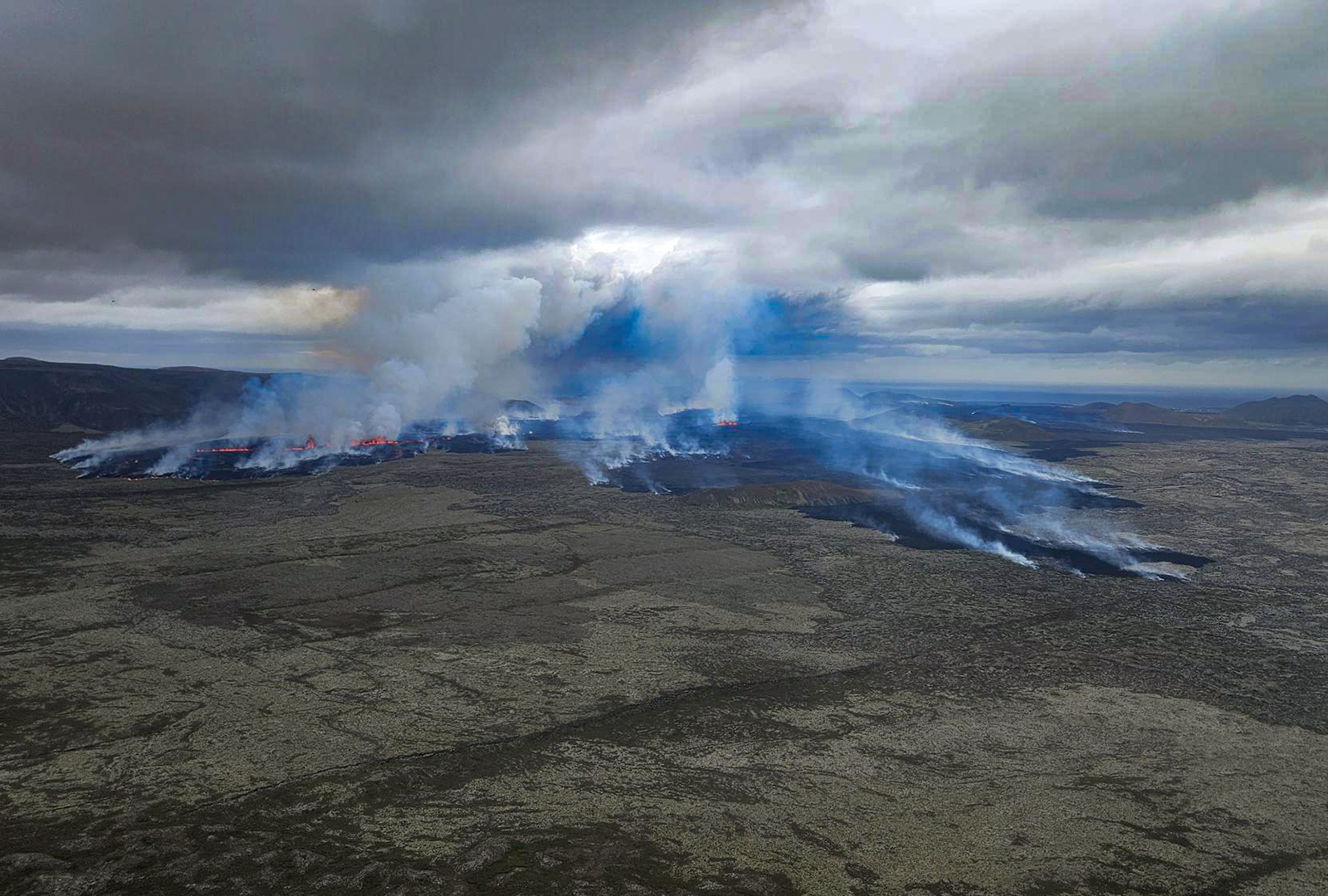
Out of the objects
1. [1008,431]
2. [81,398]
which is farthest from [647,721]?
[81,398]

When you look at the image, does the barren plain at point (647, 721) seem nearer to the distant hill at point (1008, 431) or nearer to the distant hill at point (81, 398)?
the distant hill at point (1008, 431)

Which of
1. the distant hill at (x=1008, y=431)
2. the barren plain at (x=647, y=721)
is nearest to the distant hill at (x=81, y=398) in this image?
the barren plain at (x=647, y=721)

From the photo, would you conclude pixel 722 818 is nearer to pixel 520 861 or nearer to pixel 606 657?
pixel 520 861

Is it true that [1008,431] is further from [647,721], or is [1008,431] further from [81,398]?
[81,398]

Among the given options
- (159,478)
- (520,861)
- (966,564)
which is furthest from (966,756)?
(159,478)

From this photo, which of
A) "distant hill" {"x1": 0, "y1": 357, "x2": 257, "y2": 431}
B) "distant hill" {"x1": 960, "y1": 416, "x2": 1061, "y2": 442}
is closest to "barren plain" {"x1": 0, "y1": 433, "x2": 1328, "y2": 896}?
"distant hill" {"x1": 960, "y1": 416, "x2": 1061, "y2": 442}

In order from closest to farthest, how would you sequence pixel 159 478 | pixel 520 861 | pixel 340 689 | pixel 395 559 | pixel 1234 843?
pixel 520 861
pixel 1234 843
pixel 340 689
pixel 395 559
pixel 159 478

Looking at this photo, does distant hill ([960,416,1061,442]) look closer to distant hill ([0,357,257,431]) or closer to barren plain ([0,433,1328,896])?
barren plain ([0,433,1328,896])
